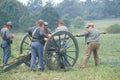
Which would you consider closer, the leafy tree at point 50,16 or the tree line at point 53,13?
the tree line at point 53,13

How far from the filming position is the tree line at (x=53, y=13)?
5944 centimetres

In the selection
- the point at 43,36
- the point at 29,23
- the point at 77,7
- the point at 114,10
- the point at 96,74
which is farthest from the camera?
the point at 77,7

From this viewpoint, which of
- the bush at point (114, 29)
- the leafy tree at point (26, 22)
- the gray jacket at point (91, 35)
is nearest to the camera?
the gray jacket at point (91, 35)

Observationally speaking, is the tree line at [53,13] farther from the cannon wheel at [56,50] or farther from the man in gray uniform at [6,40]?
the cannon wheel at [56,50]

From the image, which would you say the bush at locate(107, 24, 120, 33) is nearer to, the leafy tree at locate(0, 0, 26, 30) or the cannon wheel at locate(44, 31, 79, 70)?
the leafy tree at locate(0, 0, 26, 30)

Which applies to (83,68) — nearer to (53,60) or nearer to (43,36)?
(53,60)

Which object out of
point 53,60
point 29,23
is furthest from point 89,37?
point 29,23

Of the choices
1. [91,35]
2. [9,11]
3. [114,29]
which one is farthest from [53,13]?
[91,35]

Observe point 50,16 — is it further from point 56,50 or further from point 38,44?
point 38,44

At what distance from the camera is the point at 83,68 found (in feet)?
40.1

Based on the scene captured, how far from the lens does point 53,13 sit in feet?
211

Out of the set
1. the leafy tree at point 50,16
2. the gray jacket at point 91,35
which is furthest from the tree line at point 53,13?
the gray jacket at point 91,35

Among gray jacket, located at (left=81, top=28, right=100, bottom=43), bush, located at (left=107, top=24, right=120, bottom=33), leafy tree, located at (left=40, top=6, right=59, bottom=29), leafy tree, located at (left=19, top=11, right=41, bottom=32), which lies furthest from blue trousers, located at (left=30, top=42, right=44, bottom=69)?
leafy tree, located at (left=40, top=6, right=59, bottom=29)

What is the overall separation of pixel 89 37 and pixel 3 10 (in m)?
44.2
